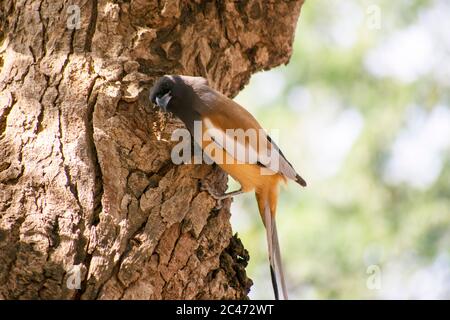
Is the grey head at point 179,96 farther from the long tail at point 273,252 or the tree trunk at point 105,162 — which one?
the long tail at point 273,252

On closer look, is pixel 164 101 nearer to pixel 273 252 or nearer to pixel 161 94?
pixel 161 94

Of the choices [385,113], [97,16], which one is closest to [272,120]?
[385,113]

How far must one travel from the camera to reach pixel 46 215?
124 inches

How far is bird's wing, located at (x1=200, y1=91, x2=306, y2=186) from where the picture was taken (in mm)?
3936

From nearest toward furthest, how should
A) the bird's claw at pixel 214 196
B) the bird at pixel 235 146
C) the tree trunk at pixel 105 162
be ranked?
the tree trunk at pixel 105 162, the bird's claw at pixel 214 196, the bird at pixel 235 146

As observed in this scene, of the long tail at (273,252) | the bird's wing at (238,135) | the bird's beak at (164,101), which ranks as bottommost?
the long tail at (273,252)

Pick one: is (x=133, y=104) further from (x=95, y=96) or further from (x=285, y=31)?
(x=285, y=31)

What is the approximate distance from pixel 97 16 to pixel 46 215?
4.09 feet

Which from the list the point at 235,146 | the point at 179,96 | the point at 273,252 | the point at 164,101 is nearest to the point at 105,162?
the point at 164,101

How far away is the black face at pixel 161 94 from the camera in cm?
347

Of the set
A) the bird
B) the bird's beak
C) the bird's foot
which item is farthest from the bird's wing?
the bird's beak

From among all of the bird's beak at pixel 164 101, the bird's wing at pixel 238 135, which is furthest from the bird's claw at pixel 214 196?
the bird's beak at pixel 164 101

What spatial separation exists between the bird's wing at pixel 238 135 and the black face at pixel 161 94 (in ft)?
1.43

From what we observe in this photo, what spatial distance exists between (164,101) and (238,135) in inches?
28.0
